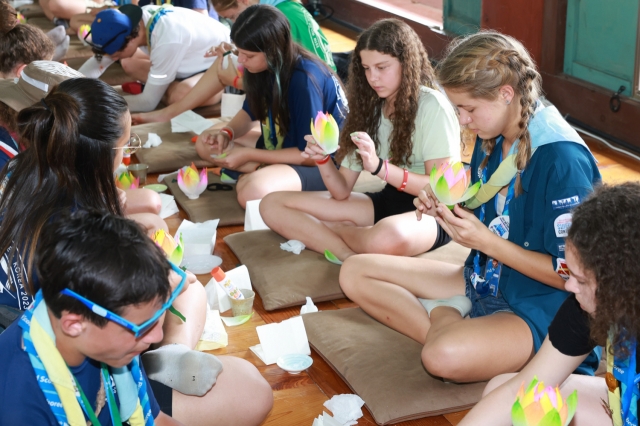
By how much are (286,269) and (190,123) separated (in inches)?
77.2

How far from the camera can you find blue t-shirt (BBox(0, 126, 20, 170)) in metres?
2.21

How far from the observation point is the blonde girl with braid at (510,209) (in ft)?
6.59

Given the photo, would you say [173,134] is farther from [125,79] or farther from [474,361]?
[474,361]

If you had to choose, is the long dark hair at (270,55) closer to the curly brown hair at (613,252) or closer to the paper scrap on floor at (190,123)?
the paper scrap on floor at (190,123)

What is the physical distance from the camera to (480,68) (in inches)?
81.7

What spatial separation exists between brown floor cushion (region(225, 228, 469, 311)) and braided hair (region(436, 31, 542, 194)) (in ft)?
3.12

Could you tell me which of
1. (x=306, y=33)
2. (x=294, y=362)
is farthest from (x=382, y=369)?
(x=306, y=33)

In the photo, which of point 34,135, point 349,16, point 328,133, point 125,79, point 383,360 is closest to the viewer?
point 34,135

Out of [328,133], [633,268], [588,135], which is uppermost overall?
[633,268]

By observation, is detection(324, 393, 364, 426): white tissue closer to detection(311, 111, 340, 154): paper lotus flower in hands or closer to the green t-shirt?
detection(311, 111, 340, 154): paper lotus flower in hands

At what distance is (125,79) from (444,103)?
3.52 metres

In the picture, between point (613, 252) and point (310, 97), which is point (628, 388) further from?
point (310, 97)

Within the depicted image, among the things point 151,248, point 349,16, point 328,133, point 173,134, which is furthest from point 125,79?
point 151,248

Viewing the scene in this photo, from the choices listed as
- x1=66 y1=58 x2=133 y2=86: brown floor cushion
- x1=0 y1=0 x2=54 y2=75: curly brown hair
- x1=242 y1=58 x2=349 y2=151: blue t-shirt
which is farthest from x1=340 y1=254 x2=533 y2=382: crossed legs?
x1=66 y1=58 x2=133 y2=86: brown floor cushion
